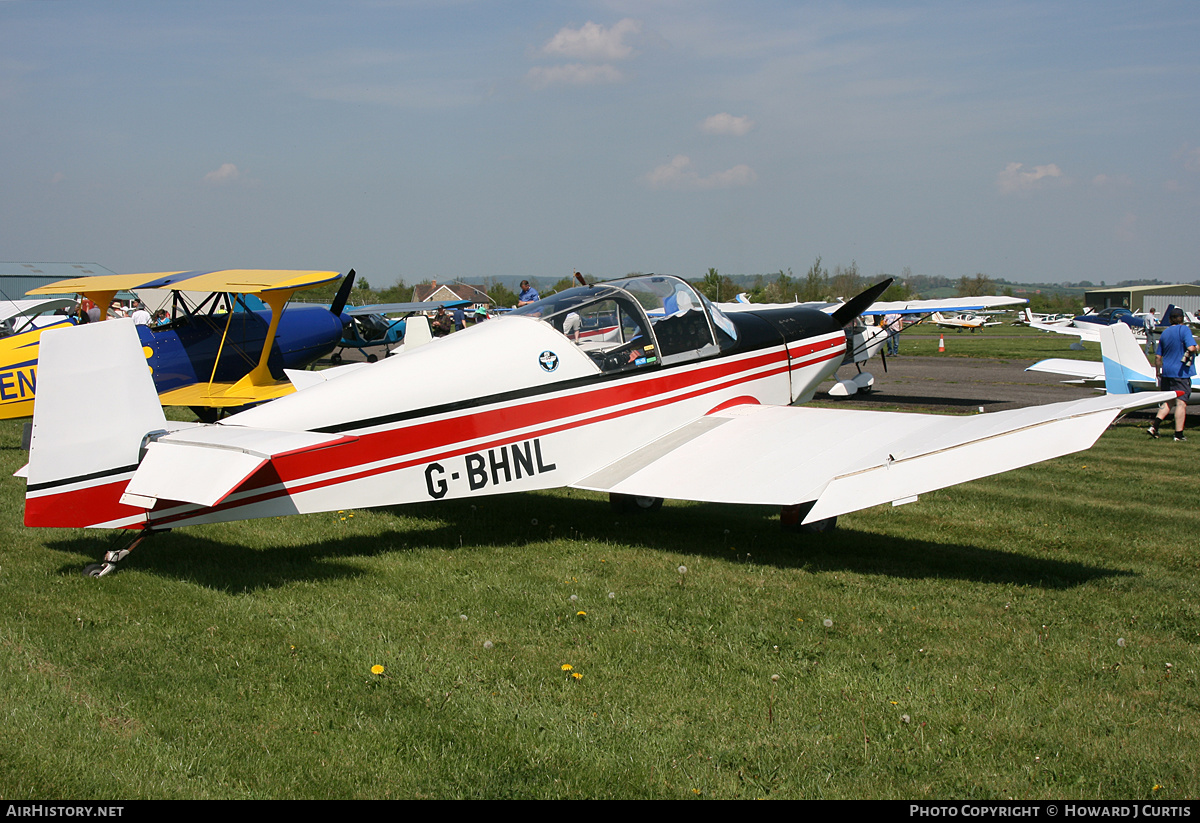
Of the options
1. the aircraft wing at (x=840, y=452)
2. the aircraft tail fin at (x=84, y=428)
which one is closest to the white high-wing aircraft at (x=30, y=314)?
the aircraft tail fin at (x=84, y=428)

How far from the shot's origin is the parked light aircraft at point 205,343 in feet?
33.8

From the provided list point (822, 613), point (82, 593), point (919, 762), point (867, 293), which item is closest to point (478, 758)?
point (919, 762)

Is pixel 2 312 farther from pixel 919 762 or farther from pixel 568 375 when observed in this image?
pixel 919 762

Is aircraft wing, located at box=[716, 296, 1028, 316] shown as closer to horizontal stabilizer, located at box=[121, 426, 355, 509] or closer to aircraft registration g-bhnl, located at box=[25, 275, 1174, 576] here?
aircraft registration g-bhnl, located at box=[25, 275, 1174, 576]

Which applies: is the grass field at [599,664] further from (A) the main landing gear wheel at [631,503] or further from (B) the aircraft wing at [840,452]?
(A) the main landing gear wheel at [631,503]

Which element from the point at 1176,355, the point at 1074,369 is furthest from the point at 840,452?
the point at 1074,369

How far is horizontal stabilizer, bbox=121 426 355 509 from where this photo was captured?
4.39 metres

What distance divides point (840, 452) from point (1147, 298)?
317ft

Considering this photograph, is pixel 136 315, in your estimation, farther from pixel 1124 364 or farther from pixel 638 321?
pixel 1124 364

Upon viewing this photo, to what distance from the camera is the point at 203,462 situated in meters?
4.54

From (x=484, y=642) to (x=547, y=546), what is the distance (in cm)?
193

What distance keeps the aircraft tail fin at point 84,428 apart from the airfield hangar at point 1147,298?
90.8 meters

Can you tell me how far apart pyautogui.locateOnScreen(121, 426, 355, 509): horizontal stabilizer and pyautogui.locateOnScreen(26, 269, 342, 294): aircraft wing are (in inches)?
223

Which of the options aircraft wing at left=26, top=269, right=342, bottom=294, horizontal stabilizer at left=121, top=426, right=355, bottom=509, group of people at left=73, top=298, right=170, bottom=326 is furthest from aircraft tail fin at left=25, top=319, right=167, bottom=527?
group of people at left=73, top=298, right=170, bottom=326
